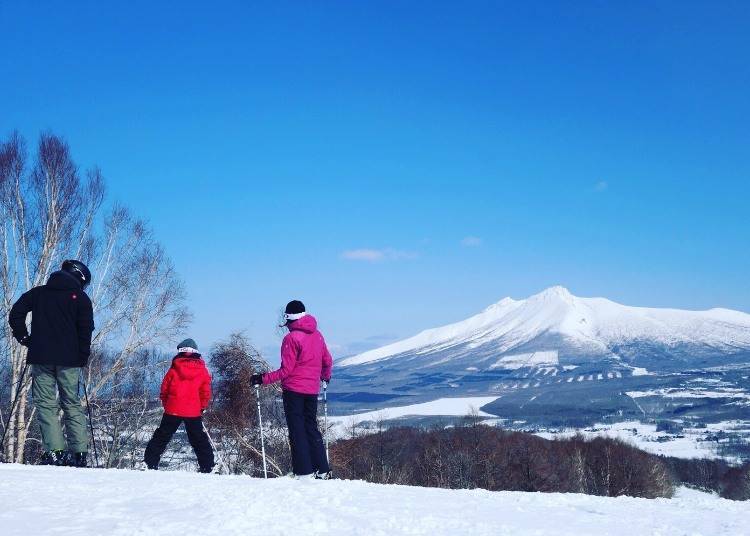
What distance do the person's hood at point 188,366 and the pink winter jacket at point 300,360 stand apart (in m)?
1.25

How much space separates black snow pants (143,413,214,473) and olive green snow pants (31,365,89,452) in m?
0.82

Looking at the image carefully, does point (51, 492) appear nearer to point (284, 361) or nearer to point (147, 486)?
point (147, 486)

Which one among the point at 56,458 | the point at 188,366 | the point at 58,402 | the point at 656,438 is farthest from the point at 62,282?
the point at 656,438

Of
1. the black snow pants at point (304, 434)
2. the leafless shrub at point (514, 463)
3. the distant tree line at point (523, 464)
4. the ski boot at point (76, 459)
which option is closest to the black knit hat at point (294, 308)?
the black snow pants at point (304, 434)

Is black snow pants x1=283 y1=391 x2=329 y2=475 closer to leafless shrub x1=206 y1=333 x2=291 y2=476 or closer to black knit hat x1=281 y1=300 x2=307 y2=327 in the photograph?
black knit hat x1=281 y1=300 x2=307 y2=327

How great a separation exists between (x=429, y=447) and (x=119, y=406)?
41.4 metres

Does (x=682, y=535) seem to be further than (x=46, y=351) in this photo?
No

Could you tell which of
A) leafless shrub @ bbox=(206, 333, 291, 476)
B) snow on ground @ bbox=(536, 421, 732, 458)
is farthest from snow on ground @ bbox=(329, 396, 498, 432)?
leafless shrub @ bbox=(206, 333, 291, 476)

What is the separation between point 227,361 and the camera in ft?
85.4

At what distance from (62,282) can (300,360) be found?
3028mm

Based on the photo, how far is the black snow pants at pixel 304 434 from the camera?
7477mm

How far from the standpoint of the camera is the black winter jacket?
7801 millimetres

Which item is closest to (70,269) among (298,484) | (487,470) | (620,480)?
(298,484)

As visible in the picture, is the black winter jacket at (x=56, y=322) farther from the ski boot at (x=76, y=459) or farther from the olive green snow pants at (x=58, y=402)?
the ski boot at (x=76, y=459)
